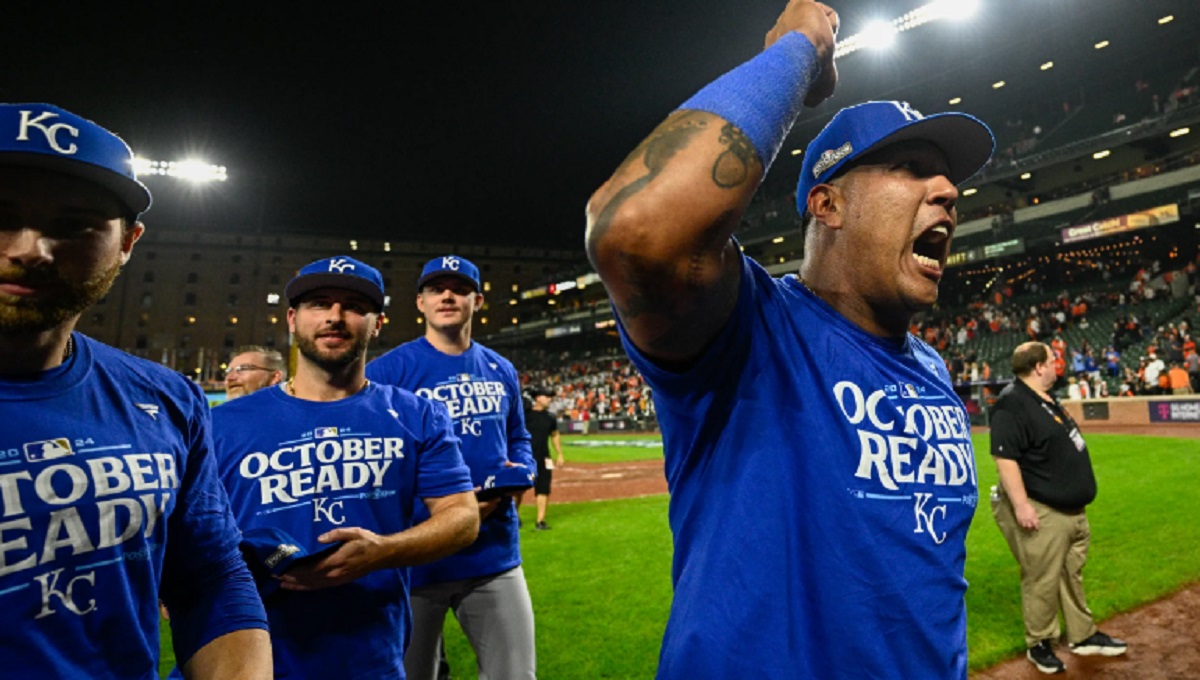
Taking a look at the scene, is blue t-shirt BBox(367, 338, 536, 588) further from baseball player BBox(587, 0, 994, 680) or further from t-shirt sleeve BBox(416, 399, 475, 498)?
baseball player BBox(587, 0, 994, 680)

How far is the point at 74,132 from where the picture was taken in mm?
1661

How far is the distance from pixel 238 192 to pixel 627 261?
65.3m

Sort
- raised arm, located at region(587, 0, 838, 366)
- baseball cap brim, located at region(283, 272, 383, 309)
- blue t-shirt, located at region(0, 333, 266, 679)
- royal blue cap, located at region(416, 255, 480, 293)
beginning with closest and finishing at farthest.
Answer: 1. raised arm, located at region(587, 0, 838, 366)
2. blue t-shirt, located at region(0, 333, 266, 679)
3. baseball cap brim, located at region(283, 272, 383, 309)
4. royal blue cap, located at region(416, 255, 480, 293)

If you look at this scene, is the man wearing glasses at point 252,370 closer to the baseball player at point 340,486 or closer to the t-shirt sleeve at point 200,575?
the baseball player at point 340,486

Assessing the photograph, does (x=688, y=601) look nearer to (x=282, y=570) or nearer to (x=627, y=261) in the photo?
(x=627, y=261)

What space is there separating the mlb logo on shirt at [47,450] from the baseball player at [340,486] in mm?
917

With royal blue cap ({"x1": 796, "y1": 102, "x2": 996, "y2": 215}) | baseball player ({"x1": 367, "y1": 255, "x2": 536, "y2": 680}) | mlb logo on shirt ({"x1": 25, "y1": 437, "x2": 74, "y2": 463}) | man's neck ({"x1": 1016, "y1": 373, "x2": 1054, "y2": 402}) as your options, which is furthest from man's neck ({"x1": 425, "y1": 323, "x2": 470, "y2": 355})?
man's neck ({"x1": 1016, "y1": 373, "x2": 1054, "y2": 402})

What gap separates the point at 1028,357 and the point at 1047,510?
122 cm

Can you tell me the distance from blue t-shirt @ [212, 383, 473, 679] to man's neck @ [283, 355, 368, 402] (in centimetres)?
7

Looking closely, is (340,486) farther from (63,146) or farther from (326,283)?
(63,146)

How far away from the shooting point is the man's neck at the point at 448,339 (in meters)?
4.95

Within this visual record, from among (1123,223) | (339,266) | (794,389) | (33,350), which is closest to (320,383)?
(339,266)

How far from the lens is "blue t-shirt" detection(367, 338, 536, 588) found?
4.52m

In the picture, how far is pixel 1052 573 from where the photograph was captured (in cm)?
507
